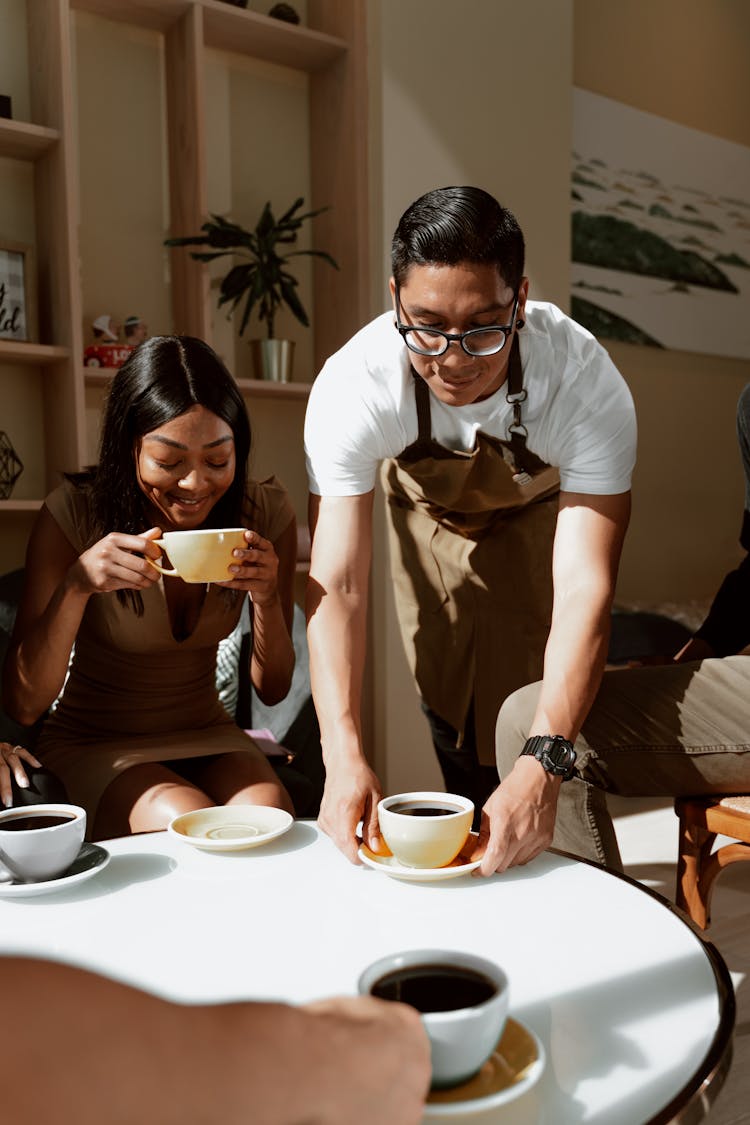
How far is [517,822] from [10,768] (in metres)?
0.80

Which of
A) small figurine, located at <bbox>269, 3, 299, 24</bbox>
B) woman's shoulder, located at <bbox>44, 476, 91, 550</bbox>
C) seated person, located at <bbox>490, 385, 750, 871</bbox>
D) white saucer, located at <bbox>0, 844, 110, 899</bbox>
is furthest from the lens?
small figurine, located at <bbox>269, 3, 299, 24</bbox>

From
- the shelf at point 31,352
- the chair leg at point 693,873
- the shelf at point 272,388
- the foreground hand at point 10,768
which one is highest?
the shelf at point 31,352

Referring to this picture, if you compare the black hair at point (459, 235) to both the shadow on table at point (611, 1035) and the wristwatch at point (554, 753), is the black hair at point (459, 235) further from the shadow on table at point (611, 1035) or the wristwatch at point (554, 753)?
the shadow on table at point (611, 1035)

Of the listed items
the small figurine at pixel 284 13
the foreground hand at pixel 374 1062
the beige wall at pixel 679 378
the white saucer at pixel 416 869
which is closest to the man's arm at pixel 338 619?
the white saucer at pixel 416 869

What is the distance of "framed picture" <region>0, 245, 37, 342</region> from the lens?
2838 mm

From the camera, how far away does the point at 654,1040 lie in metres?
0.73

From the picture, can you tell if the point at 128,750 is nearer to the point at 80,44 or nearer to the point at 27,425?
the point at 27,425

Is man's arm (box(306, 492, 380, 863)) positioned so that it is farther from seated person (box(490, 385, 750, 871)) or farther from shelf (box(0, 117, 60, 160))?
shelf (box(0, 117, 60, 160))

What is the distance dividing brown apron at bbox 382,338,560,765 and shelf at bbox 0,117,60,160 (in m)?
1.52

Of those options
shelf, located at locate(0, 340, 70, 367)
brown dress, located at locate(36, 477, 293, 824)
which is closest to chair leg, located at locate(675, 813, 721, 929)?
brown dress, located at locate(36, 477, 293, 824)

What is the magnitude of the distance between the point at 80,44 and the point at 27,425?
1.21m

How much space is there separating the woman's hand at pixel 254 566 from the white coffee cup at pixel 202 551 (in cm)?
2

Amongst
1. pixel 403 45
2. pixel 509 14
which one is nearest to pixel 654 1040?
pixel 403 45

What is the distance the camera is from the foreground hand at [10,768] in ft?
4.73
